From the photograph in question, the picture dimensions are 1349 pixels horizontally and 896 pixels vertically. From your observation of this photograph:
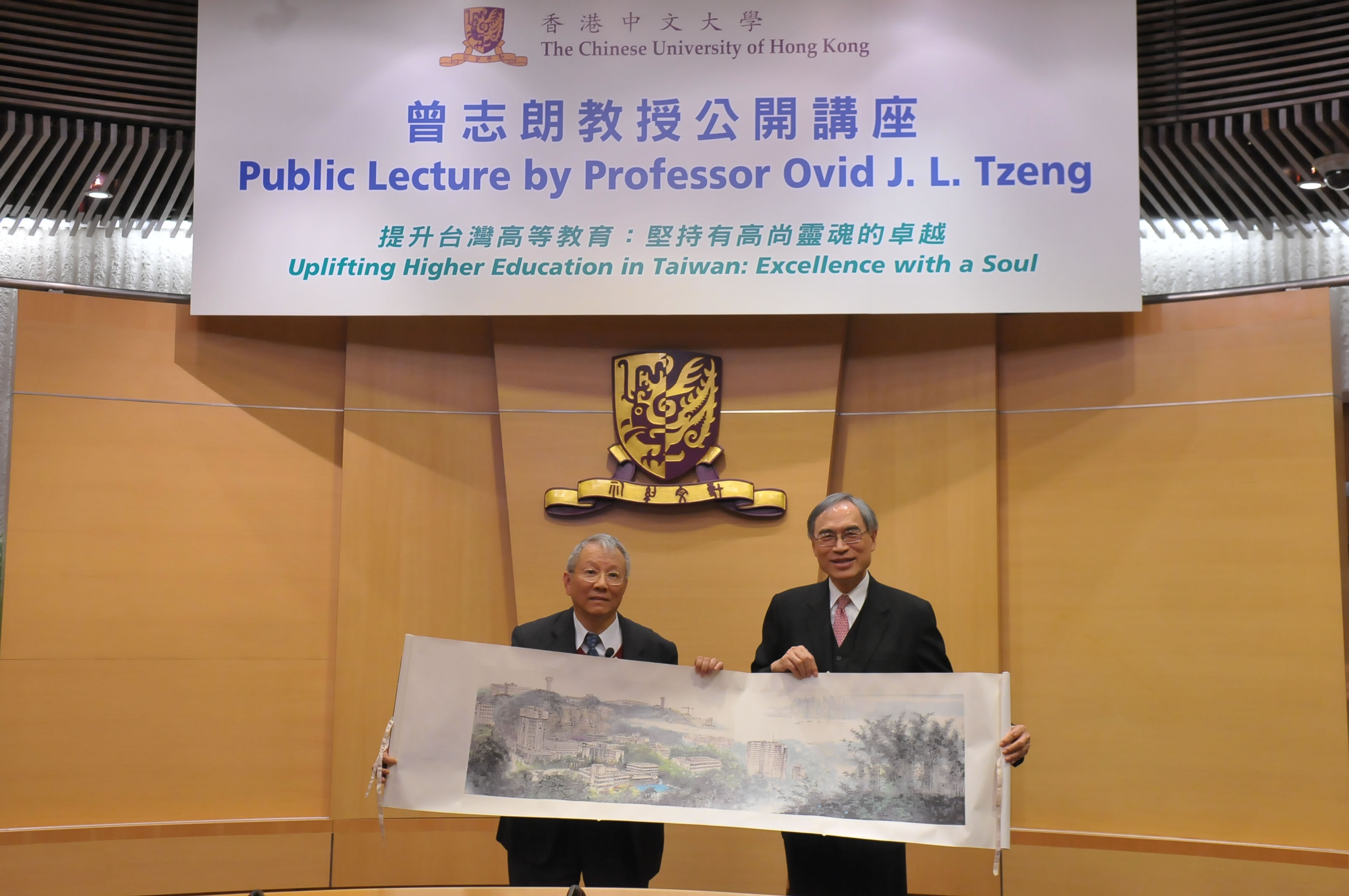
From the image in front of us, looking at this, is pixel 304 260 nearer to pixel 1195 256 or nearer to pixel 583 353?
pixel 583 353

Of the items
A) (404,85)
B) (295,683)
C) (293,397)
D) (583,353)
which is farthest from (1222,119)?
(295,683)

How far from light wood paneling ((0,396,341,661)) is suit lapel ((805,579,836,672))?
9.08 ft

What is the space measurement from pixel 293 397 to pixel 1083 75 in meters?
3.81

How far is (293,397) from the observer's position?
4.91 meters

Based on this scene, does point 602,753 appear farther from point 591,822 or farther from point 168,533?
point 168,533

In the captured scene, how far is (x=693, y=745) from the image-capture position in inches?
108

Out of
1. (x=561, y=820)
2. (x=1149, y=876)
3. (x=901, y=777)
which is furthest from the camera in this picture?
(x=1149, y=876)

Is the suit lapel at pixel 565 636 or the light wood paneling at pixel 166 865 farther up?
the suit lapel at pixel 565 636

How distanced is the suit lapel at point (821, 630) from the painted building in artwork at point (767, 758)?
26 centimetres

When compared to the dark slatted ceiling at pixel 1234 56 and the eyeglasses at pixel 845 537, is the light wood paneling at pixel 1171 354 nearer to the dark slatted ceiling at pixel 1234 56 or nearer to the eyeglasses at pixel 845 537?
the dark slatted ceiling at pixel 1234 56

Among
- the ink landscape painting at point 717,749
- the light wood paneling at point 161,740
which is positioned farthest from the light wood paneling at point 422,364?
the ink landscape painting at point 717,749

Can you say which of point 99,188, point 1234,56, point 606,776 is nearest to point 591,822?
point 606,776

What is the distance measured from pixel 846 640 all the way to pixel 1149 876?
2458 millimetres

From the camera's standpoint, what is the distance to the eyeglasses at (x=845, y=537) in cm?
290
